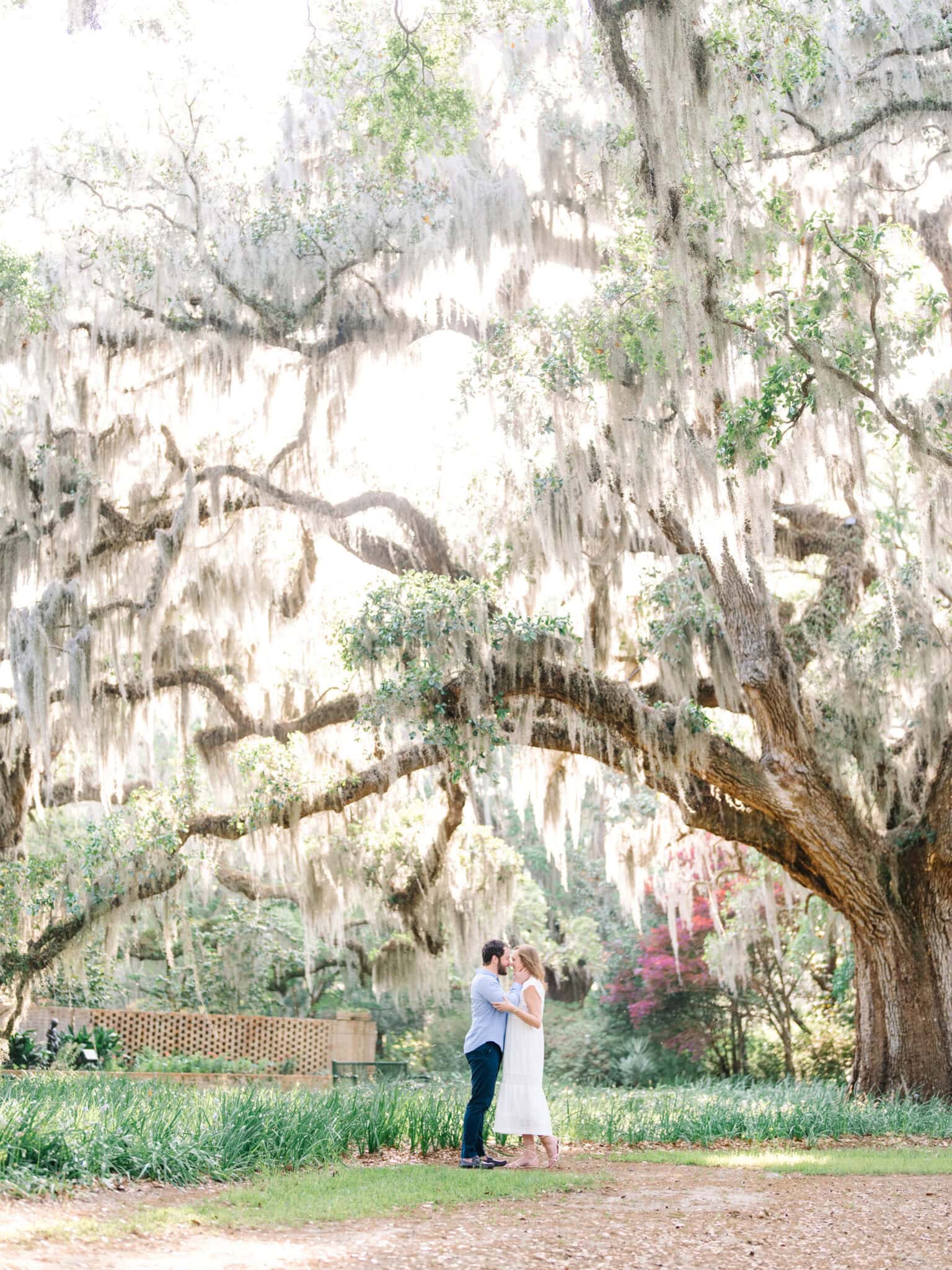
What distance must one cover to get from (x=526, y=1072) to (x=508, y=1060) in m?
0.11

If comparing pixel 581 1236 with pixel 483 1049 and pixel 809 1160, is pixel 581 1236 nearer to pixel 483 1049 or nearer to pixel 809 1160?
pixel 483 1049

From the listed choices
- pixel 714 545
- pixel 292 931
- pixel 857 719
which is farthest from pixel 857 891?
pixel 292 931

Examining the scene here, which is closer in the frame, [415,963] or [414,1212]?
[414,1212]

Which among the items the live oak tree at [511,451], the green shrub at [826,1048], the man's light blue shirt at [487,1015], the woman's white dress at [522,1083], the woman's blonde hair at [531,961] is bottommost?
the green shrub at [826,1048]

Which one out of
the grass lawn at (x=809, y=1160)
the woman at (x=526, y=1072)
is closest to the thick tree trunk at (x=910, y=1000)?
the grass lawn at (x=809, y=1160)

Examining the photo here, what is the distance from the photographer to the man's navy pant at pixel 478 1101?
5523 millimetres

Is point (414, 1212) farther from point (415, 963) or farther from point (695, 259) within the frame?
point (415, 963)

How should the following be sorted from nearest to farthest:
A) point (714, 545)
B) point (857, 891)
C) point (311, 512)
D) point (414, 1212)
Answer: point (414, 1212) < point (714, 545) < point (857, 891) < point (311, 512)

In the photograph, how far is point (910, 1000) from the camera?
29.9ft

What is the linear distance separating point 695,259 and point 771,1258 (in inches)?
218

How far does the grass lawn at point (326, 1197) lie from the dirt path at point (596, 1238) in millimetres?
99

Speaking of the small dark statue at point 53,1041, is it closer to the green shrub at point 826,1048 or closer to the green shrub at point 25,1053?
the green shrub at point 25,1053

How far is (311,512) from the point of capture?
33.0ft

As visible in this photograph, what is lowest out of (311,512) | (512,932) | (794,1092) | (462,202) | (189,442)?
(794,1092)
